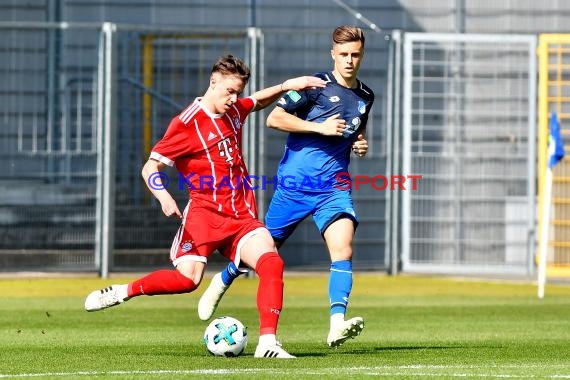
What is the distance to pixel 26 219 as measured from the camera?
17156 mm

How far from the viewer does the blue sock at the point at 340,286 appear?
8.57m

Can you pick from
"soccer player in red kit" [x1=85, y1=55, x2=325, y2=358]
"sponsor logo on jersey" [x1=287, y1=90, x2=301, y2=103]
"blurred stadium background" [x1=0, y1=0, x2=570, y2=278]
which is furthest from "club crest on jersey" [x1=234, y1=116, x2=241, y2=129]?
"blurred stadium background" [x1=0, y1=0, x2=570, y2=278]

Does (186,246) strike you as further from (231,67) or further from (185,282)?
(231,67)

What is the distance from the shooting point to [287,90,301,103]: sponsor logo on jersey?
9.05 m

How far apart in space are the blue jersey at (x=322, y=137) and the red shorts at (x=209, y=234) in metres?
0.78

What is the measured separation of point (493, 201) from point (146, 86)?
4.56 metres

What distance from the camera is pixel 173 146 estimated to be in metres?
8.36

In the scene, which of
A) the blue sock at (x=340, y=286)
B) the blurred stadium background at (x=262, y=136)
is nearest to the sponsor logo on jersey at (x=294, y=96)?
the blue sock at (x=340, y=286)

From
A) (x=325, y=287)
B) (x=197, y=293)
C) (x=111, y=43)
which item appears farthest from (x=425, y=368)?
(x=111, y=43)

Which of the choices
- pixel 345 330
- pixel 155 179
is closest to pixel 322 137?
pixel 155 179

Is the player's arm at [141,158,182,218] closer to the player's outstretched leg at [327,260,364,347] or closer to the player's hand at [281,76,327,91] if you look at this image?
the player's hand at [281,76,327,91]

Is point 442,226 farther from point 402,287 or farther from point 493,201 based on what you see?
point 402,287

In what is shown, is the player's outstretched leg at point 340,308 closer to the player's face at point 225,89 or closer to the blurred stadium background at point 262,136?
the player's face at point 225,89

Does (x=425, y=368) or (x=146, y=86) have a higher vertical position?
(x=146, y=86)
